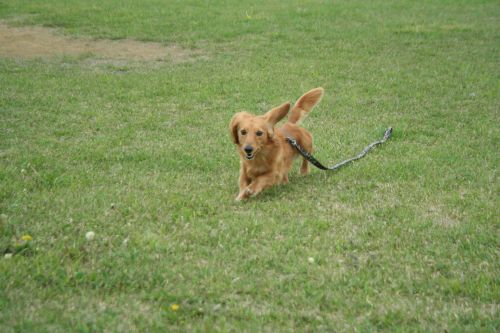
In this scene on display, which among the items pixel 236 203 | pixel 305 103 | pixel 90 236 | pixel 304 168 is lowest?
pixel 304 168

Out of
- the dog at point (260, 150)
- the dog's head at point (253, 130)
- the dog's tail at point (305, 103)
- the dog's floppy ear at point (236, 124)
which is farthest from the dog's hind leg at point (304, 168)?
the dog's floppy ear at point (236, 124)

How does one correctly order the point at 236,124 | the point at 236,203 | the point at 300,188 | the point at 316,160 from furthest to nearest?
the point at 316,160
the point at 300,188
the point at 236,124
the point at 236,203

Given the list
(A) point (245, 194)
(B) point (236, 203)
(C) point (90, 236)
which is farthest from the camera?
(A) point (245, 194)

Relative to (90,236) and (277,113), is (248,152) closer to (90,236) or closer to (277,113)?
(277,113)

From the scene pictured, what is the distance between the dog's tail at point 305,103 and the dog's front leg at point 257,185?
1106 mm

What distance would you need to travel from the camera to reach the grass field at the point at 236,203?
136 inches

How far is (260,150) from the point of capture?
18.1 feet

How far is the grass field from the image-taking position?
3443mm

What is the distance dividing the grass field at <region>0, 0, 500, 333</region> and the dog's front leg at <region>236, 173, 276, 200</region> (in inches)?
3.4

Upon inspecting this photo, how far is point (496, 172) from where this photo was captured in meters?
5.88

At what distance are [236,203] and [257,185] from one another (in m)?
0.31

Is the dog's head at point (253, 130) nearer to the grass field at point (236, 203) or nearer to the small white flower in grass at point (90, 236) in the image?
the grass field at point (236, 203)

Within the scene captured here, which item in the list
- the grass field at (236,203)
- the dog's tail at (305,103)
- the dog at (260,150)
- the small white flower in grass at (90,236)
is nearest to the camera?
the grass field at (236,203)

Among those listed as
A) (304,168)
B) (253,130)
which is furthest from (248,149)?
(304,168)
